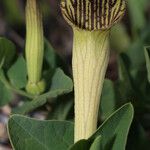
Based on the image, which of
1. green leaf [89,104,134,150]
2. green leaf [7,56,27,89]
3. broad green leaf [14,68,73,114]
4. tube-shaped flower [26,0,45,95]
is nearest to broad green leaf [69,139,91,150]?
green leaf [89,104,134,150]

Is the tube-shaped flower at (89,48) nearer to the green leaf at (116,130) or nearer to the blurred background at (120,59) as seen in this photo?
the green leaf at (116,130)

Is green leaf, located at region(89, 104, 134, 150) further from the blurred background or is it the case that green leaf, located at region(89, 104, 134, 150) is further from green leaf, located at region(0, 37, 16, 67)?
green leaf, located at region(0, 37, 16, 67)

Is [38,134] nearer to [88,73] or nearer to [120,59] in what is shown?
[88,73]

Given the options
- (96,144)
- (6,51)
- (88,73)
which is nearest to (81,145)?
(96,144)

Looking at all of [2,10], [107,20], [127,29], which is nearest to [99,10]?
[107,20]

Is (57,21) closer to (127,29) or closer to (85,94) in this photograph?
(127,29)

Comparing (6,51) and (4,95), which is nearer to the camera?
(6,51)
